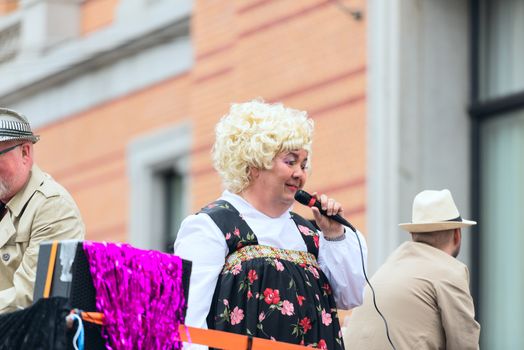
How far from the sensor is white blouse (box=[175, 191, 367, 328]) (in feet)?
24.7

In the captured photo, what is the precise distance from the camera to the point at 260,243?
7664 millimetres

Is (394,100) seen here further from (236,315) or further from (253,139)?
(236,315)

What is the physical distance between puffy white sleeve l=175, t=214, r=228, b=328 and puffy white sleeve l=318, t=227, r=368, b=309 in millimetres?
450

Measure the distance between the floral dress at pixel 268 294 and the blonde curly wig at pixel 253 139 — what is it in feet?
0.67

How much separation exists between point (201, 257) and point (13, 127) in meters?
0.97

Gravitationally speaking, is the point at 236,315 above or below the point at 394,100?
below

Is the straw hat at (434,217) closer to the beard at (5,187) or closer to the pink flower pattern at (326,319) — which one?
the pink flower pattern at (326,319)

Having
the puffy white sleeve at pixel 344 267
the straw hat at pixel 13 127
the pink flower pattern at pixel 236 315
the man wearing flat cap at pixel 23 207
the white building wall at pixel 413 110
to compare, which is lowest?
the pink flower pattern at pixel 236 315

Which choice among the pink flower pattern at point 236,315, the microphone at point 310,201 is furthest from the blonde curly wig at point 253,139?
the pink flower pattern at point 236,315

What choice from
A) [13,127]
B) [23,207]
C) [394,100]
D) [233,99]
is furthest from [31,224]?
[233,99]

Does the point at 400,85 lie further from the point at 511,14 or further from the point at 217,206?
the point at 217,206

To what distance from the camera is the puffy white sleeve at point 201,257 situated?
7508mm

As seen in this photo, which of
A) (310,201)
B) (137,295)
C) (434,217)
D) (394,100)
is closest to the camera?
(137,295)

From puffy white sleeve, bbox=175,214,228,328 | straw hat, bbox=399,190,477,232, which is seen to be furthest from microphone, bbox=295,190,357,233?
straw hat, bbox=399,190,477,232
